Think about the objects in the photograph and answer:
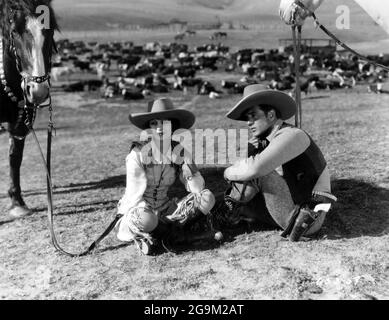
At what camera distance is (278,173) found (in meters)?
4.75

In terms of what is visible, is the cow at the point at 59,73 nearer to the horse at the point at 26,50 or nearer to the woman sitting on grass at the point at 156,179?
the horse at the point at 26,50

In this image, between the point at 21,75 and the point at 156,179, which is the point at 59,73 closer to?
the point at 21,75

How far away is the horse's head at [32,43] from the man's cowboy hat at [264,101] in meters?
2.00

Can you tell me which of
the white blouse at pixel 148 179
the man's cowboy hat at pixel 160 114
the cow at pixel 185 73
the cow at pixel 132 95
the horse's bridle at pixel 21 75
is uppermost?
the horse's bridle at pixel 21 75

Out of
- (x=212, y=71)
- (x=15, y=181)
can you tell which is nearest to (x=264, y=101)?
(x=15, y=181)

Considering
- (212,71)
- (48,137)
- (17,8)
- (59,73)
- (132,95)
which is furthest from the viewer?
(212,71)

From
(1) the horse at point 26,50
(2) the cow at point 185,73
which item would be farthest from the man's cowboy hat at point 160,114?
(2) the cow at point 185,73

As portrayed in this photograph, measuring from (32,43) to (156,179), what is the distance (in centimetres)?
191

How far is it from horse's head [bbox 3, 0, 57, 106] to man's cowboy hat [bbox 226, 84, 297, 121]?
2.00 metres

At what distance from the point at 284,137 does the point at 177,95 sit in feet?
69.6

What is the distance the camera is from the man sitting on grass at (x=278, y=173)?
4492 millimetres

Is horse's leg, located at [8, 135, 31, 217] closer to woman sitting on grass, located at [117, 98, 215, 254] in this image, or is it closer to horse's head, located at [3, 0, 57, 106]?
horse's head, located at [3, 0, 57, 106]

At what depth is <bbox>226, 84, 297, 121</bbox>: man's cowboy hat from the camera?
4617 mm

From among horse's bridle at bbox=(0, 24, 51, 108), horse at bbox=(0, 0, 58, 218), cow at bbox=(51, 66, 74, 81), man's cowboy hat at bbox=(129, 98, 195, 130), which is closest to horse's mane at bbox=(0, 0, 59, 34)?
horse at bbox=(0, 0, 58, 218)
